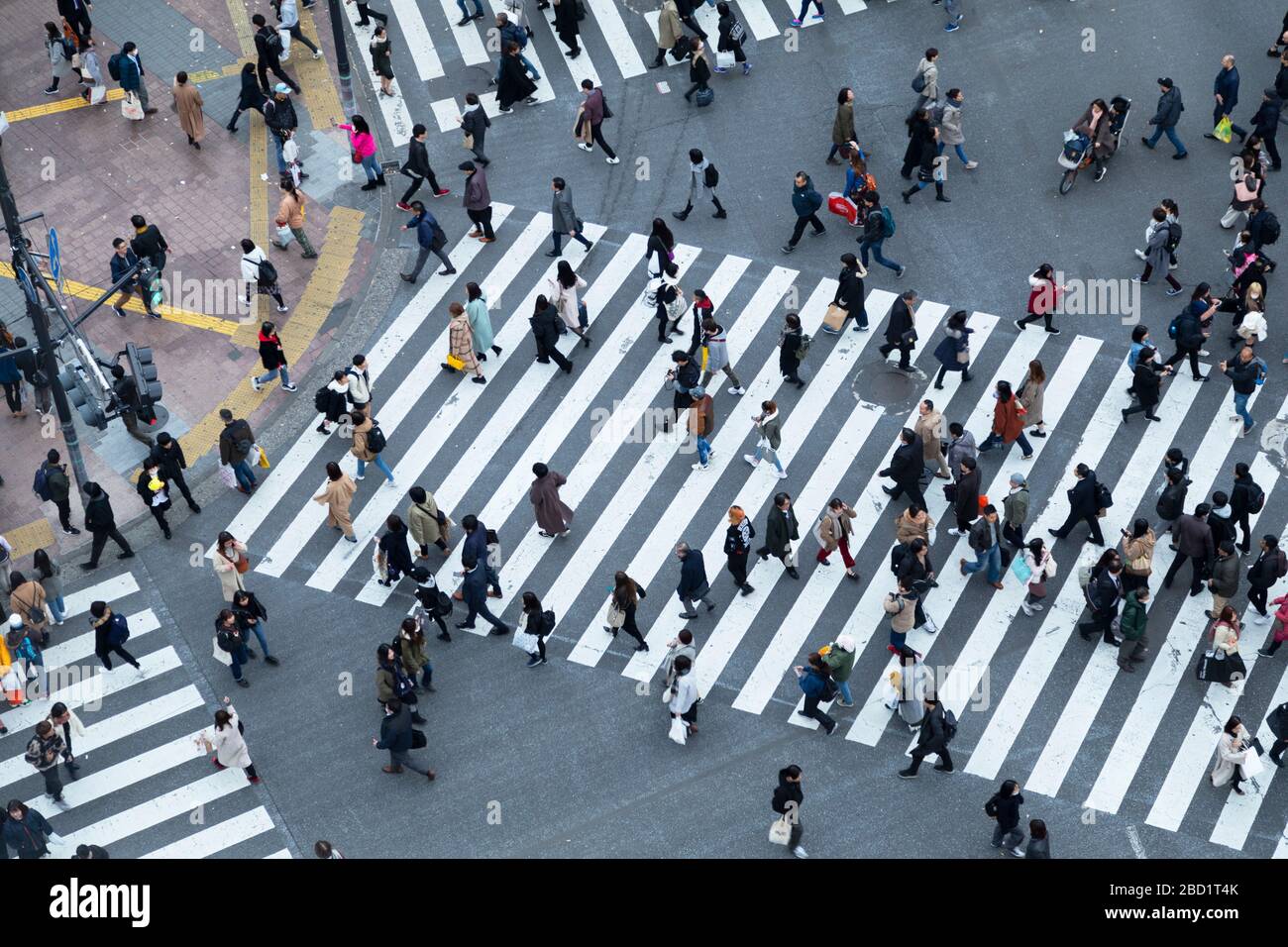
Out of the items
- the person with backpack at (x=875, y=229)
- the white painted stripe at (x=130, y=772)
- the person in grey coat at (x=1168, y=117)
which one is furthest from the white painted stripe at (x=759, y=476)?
the person in grey coat at (x=1168, y=117)

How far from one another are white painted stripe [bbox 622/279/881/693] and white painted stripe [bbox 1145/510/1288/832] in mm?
5654

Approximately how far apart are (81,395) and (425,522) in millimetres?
4984

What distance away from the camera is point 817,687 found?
947 inches

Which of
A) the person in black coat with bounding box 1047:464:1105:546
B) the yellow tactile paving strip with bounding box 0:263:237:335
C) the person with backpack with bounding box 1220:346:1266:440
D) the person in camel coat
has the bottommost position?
the person in camel coat

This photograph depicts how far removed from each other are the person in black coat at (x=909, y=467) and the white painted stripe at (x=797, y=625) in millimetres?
586

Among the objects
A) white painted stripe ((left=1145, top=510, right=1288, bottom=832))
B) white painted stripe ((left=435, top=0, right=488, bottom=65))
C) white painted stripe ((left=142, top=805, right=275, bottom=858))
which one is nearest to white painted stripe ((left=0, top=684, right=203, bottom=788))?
white painted stripe ((left=142, top=805, right=275, bottom=858))

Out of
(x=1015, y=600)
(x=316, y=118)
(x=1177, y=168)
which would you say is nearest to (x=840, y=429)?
(x=1015, y=600)

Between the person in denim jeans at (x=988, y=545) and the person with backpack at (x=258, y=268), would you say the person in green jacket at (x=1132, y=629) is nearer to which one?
the person in denim jeans at (x=988, y=545)

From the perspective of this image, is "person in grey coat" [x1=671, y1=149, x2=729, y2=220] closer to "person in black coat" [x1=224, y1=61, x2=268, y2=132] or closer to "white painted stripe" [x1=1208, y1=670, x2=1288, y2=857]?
"person in black coat" [x1=224, y1=61, x2=268, y2=132]

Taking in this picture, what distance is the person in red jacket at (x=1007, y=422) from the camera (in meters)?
26.6

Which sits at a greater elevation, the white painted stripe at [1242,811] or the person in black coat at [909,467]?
the person in black coat at [909,467]

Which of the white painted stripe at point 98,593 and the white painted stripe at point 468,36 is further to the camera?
the white painted stripe at point 468,36

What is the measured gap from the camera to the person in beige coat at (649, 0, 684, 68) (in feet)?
108

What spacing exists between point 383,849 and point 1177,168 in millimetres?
17541
